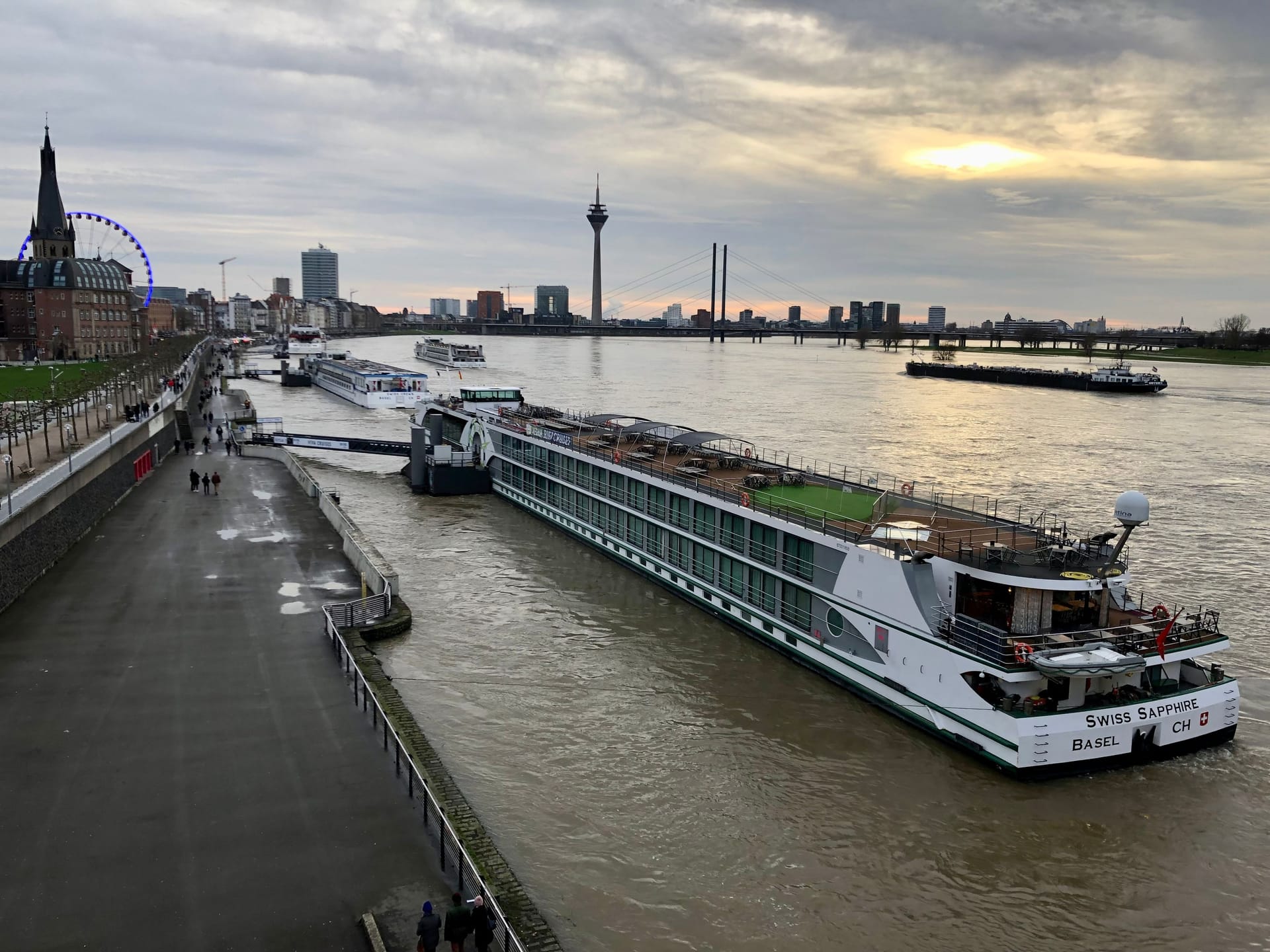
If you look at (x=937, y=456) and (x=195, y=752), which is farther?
(x=937, y=456)

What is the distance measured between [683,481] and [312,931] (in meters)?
18.4

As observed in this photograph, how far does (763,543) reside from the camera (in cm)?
2409

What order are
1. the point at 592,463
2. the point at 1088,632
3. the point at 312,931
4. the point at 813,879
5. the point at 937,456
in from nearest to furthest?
the point at 312,931 → the point at 813,879 → the point at 1088,632 → the point at 592,463 → the point at 937,456

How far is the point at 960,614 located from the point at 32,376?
85.9 meters

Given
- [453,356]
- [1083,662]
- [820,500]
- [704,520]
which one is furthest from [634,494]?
[453,356]

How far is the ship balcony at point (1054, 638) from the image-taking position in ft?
56.0

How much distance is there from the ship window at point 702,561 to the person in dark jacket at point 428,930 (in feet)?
54.9

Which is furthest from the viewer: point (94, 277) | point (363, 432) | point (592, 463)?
point (94, 277)

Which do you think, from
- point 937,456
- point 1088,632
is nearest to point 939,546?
point 1088,632

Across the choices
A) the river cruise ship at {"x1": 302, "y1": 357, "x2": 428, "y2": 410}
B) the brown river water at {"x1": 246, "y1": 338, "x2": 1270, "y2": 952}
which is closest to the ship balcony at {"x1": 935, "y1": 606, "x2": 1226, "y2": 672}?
the brown river water at {"x1": 246, "y1": 338, "x2": 1270, "y2": 952}

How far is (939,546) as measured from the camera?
1948 centimetres

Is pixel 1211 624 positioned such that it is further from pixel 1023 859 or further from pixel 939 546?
pixel 1023 859

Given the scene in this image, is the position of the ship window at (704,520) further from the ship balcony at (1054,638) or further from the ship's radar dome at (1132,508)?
the ship's radar dome at (1132,508)

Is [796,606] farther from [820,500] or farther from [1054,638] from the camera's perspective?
[1054,638]
